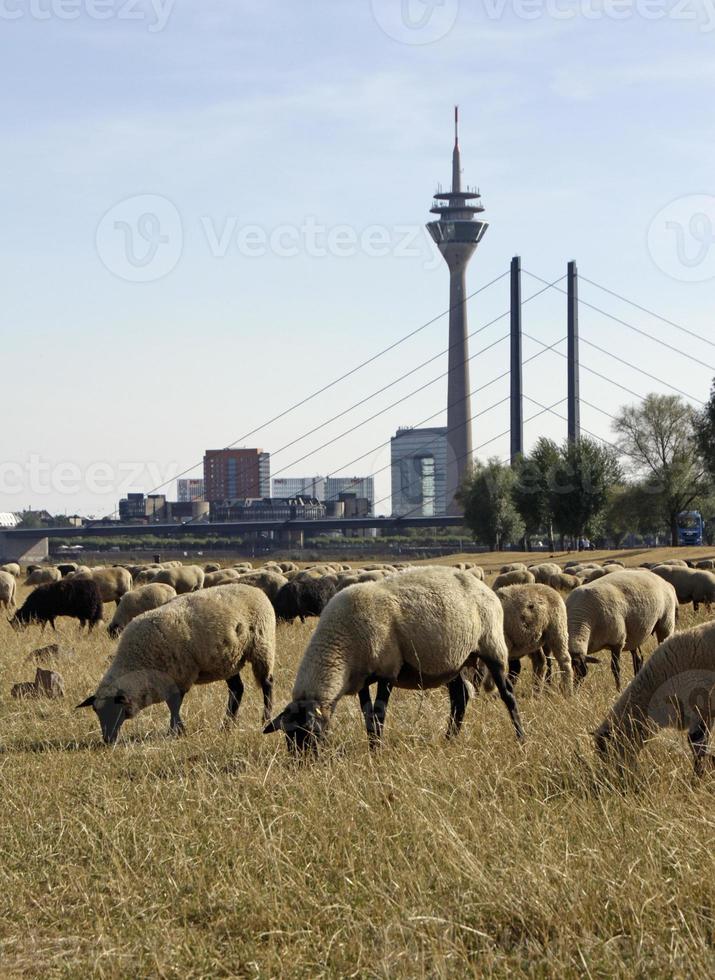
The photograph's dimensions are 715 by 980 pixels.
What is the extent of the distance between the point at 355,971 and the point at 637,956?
1.19 m

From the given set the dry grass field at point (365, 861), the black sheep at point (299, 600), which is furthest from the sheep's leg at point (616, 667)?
the black sheep at point (299, 600)

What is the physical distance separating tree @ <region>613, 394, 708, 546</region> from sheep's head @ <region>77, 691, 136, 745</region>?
68345 mm

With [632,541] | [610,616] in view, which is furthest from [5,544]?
[610,616]

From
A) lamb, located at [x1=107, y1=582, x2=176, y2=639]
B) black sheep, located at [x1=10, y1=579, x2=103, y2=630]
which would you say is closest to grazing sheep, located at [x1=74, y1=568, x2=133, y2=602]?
black sheep, located at [x1=10, y1=579, x2=103, y2=630]

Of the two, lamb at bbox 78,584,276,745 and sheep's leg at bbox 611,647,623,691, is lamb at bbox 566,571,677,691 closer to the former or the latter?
sheep's leg at bbox 611,647,623,691

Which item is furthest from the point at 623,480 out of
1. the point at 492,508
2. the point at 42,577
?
the point at 42,577

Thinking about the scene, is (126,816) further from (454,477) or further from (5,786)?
(454,477)

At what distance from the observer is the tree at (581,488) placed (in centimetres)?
7494

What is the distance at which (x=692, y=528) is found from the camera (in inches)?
3455

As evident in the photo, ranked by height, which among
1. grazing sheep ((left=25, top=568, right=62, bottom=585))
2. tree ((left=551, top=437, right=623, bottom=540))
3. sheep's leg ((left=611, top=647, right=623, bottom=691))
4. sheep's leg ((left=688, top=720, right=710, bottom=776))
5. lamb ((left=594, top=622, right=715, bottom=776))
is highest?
tree ((left=551, top=437, right=623, bottom=540))

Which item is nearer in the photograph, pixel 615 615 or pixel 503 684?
pixel 503 684

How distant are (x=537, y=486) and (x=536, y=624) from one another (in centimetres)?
6466

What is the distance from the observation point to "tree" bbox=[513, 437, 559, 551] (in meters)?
76.4

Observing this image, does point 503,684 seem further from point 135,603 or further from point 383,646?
point 135,603
